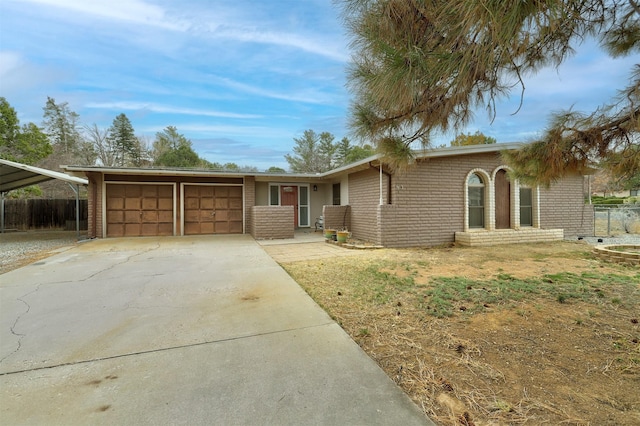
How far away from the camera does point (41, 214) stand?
46.4 feet

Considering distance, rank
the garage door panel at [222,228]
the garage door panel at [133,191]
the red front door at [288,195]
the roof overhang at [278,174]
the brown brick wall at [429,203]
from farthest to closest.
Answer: the red front door at [288,195] → the garage door panel at [222,228] → the garage door panel at [133,191] → the brown brick wall at [429,203] → the roof overhang at [278,174]

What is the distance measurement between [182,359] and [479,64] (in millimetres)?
3318

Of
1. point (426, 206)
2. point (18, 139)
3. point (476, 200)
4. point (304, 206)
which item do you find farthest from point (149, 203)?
point (18, 139)

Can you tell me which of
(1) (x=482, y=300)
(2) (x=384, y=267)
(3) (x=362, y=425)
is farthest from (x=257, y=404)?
(2) (x=384, y=267)

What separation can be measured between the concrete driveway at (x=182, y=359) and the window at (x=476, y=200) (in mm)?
7352

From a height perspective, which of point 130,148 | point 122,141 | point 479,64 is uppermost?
point 122,141

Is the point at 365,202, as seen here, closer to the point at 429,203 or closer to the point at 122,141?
the point at 429,203

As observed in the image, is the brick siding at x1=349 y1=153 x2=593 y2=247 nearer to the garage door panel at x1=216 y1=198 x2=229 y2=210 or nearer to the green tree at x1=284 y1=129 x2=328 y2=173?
the garage door panel at x1=216 y1=198 x2=229 y2=210

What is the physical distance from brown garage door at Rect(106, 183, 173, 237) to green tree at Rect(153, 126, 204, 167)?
51.4 feet

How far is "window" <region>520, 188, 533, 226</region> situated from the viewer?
9.80 m

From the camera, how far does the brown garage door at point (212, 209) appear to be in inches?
453

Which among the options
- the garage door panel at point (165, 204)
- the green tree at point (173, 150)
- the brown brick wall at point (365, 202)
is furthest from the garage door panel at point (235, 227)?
the green tree at point (173, 150)

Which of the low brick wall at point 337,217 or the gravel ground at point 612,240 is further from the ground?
the low brick wall at point 337,217

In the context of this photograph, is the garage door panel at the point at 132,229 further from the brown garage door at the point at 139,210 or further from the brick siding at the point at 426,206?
the brick siding at the point at 426,206
